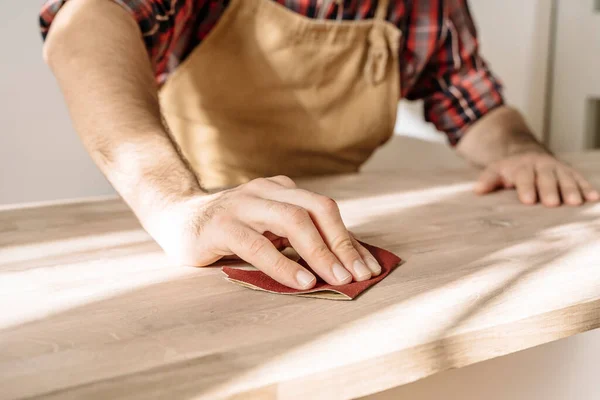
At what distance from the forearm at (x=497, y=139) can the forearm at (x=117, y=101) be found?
86 centimetres

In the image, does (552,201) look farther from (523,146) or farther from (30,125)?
(30,125)

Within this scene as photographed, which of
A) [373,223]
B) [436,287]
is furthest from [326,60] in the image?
[436,287]

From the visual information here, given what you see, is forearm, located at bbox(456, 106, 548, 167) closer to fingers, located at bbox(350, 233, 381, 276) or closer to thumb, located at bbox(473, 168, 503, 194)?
thumb, located at bbox(473, 168, 503, 194)

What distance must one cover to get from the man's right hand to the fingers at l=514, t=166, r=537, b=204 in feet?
1.73

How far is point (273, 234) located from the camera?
771 mm

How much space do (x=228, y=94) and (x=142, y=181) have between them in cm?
61

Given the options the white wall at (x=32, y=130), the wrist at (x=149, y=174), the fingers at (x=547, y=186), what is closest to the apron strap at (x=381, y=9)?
the fingers at (x=547, y=186)

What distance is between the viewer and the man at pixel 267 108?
74 cm

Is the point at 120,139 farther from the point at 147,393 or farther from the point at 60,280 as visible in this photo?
the point at 147,393

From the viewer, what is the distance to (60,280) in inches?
28.5

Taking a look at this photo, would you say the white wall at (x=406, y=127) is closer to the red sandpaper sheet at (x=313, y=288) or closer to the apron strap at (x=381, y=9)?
the red sandpaper sheet at (x=313, y=288)

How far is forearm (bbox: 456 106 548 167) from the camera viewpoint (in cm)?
149

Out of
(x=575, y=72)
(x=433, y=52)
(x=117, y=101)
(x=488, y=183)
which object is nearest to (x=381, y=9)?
(x=433, y=52)

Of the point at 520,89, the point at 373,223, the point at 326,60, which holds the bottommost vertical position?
the point at 520,89
